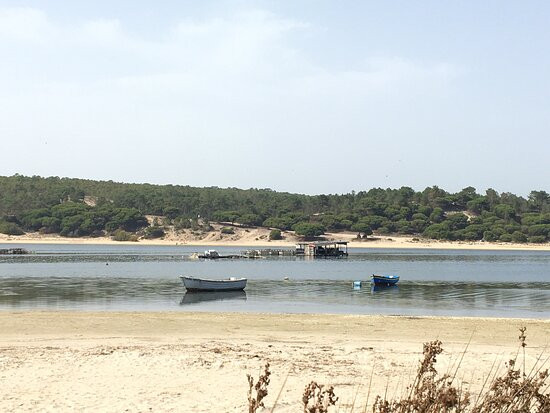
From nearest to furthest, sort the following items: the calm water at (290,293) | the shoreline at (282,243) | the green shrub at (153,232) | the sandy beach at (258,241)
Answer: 1. the calm water at (290,293)
2. the shoreline at (282,243)
3. the sandy beach at (258,241)
4. the green shrub at (153,232)

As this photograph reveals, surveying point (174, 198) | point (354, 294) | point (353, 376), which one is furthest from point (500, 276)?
point (174, 198)

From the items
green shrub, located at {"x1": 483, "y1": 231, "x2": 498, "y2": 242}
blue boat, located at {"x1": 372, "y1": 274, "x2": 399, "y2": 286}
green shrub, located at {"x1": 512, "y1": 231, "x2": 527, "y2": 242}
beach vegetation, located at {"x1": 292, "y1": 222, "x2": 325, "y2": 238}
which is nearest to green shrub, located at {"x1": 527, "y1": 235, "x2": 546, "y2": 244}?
green shrub, located at {"x1": 512, "y1": 231, "x2": 527, "y2": 242}

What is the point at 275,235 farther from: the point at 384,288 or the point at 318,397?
the point at 318,397

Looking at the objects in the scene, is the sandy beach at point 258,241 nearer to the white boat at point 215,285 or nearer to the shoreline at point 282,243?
the shoreline at point 282,243

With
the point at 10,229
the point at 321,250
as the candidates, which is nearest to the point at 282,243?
the point at 321,250

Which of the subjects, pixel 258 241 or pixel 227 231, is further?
pixel 227 231

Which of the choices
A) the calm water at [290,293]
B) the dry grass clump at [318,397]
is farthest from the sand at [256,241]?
the dry grass clump at [318,397]

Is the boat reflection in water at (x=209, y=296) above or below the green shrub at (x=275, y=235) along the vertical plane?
below

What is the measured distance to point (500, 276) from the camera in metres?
73.1

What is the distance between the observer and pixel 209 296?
49.2 meters

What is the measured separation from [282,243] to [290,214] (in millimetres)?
12132

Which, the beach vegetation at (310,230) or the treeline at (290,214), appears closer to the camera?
the beach vegetation at (310,230)

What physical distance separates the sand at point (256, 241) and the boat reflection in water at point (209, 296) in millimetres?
112634

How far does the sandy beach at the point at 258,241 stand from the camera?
545ft
